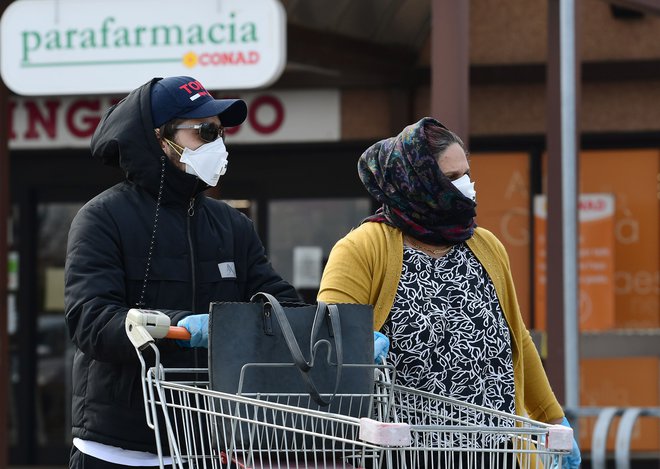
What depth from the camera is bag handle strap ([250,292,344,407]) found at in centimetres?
271

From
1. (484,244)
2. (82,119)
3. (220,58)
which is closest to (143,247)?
(484,244)

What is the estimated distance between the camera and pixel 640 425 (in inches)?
379

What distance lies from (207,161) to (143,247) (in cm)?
27

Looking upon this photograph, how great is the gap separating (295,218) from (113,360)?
23.5 ft

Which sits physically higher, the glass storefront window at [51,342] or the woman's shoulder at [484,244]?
the woman's shoulder at [484,244]

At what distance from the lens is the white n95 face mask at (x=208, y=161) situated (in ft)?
10.4

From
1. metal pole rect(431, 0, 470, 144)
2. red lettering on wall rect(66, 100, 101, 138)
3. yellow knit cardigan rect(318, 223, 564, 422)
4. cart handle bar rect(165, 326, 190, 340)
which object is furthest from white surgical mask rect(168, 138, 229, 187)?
red lettering on wall rect(66, 100, 101, 138)

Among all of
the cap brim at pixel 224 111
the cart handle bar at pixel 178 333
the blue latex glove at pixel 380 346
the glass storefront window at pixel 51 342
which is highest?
the cap brim at pixel 224 111

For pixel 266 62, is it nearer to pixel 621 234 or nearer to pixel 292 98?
pixel 292 98

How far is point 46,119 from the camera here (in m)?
10.1

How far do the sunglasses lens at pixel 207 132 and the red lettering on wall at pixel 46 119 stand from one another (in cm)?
714

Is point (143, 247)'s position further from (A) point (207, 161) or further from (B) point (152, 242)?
(A) point (207, 161)

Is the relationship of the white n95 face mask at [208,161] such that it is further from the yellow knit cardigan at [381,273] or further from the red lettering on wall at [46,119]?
the red lettering on wall at [46,119]

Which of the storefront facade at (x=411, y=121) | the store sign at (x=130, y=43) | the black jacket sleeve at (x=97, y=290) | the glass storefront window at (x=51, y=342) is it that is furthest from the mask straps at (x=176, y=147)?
the glass storefront window at (x=51, y=342)
